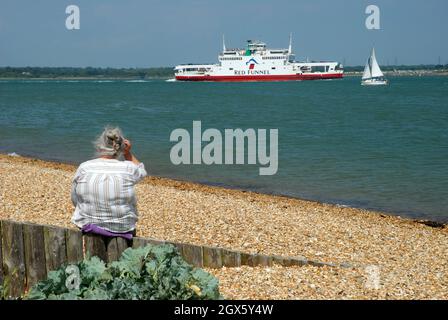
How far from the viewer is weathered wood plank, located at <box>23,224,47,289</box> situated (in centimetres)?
526

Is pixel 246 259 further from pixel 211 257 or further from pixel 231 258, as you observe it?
pixel 211 257

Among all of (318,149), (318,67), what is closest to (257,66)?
(318,67)

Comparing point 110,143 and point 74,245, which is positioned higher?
point 110,143

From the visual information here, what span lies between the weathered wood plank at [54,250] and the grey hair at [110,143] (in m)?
1.00

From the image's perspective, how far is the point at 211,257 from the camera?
18.8 ft

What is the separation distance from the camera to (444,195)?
14.5 meters

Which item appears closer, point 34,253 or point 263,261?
point 34,253

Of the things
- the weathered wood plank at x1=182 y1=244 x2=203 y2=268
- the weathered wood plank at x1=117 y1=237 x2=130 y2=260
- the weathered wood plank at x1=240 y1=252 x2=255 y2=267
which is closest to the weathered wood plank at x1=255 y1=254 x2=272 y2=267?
the weathered wood plank at x1=240 y1=252 x2=255 y2=267

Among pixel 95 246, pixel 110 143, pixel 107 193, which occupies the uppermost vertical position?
pixel 110 143

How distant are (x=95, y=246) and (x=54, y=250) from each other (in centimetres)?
45

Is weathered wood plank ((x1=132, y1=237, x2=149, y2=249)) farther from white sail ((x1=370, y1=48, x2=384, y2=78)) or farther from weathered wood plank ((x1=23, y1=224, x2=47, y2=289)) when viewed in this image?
white sail ((x1=370, y1=48, x2=384, y2=78))

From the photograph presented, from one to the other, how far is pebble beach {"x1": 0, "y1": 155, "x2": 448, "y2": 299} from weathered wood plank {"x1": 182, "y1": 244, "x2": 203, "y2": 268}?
0.19 metres
